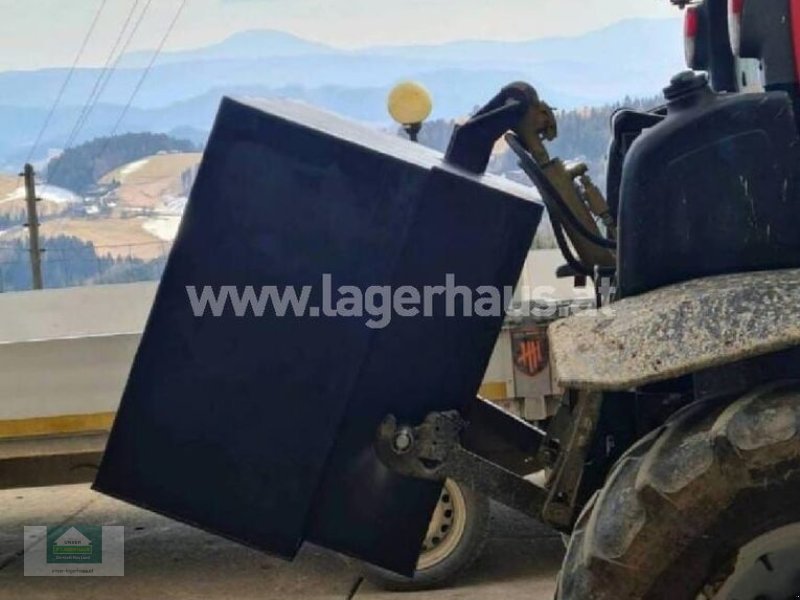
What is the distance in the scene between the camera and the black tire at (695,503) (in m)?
2.10

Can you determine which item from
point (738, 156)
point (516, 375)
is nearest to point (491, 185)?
point (738, 156)

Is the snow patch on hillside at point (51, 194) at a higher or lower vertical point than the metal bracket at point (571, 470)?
higher

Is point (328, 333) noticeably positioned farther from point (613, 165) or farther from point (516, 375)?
point (516, 375)

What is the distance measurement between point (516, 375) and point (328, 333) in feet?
8.56

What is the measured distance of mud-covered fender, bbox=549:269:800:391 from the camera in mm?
2066

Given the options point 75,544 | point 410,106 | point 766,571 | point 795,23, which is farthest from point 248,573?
point 795,23

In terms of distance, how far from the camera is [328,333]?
284 cm

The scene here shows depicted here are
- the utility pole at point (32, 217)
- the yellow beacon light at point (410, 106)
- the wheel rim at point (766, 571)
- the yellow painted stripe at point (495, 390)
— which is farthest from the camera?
the utility pole at point (32, 217)

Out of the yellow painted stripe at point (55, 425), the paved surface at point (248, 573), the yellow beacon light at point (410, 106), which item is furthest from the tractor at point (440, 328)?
the yellow painted stripe at point (55, 425)

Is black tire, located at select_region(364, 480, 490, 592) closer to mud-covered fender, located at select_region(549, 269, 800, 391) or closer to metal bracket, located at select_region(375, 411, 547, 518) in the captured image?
metal bracket, located at select_region(375, 411, 547, 518)

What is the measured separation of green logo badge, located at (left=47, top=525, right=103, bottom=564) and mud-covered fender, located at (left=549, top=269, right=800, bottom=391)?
14.8ft

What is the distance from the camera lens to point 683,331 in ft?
6.98

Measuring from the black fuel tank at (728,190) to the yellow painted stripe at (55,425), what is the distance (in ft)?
12.3

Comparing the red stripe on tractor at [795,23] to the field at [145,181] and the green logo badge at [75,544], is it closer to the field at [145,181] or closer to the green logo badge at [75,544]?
the green logo badge at [75,544]
